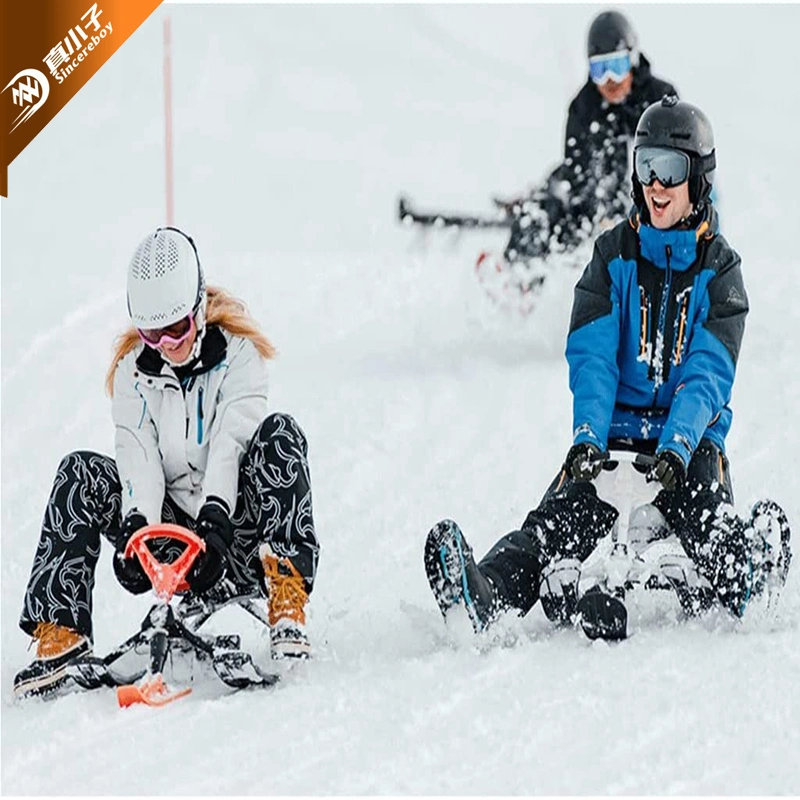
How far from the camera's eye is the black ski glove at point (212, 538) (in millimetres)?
4195

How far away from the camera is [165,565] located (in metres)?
4.14

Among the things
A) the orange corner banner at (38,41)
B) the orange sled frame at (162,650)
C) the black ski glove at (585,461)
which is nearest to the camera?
the orange sled frame at (162,650)

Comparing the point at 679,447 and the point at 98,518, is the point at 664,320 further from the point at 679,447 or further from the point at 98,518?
the point at 98,518

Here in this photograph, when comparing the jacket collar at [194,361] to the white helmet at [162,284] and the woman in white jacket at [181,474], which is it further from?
the white helmet at [162,284]

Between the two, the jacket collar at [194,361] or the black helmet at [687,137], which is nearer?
the jacket collar at [194,361]

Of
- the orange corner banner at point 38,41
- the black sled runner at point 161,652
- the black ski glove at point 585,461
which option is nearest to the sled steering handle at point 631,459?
the black ski glove at point 585,461

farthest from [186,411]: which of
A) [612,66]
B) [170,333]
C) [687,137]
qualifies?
[612,66]

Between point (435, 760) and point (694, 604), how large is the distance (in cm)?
114

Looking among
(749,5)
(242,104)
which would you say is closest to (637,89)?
(242,104)

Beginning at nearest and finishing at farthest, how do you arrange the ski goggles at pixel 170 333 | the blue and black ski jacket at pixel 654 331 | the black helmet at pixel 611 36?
the ski goggles at pixel 170 333 → the blue and black ski jacket at pixel 654 331 → the black helmet at pixel 611 36

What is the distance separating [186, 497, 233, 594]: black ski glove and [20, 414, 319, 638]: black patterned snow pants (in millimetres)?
123

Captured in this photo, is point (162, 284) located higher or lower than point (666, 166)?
lower

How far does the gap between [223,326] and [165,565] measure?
716 mm

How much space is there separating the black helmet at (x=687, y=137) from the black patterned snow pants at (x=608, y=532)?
726 millimetres
